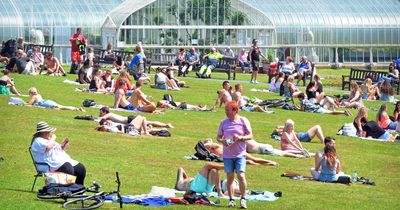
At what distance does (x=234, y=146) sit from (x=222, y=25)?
56.9 metres

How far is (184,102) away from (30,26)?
31.4 meters

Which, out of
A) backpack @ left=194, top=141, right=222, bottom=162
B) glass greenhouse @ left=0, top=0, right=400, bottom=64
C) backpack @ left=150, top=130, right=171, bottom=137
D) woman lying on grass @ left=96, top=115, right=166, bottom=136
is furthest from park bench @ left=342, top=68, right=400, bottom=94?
backpack @ left=194, top=141, right=222, bottom=162

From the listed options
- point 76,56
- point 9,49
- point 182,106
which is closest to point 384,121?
point 182,106

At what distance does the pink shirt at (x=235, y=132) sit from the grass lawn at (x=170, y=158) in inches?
41.7

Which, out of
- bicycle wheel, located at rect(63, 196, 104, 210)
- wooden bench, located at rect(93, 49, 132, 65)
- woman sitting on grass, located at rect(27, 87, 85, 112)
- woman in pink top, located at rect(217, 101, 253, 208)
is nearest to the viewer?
bicycle wheel, located at rect(63, 196, 104, 210)

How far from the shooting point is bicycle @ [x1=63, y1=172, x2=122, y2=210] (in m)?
20.3

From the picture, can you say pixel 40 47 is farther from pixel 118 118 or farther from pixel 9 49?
pixel 118 118

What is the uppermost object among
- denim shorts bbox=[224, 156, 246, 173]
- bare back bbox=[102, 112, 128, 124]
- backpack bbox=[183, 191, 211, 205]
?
denim shorts bbox=[224, 156, 246, 173]

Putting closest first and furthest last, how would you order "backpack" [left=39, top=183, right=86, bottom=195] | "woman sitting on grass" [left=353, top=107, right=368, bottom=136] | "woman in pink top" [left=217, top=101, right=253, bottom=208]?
"backpack" [left=39, top=183, right=86, bottom=195]
"woman in pink top" [left=217, top=101, right=253, bottom=208]
"woman sitting on grass" [left=353, top=107, right=368, bottom=136]

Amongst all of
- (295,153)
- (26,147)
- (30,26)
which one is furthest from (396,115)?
(30,26)

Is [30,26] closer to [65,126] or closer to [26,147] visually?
[65,126]

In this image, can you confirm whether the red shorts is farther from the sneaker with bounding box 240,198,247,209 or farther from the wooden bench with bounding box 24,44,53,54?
the sneaker with bounding box 240,198,247,209

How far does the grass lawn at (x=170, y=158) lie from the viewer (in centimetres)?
2350

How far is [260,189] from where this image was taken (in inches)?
976
